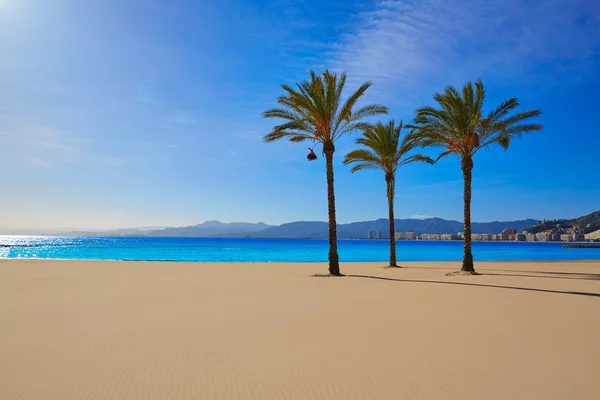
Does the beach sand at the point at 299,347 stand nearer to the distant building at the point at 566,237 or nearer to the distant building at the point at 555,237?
the distant building at the point at 566,237

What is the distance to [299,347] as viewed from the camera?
20.4ft

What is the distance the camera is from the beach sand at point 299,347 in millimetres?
4590

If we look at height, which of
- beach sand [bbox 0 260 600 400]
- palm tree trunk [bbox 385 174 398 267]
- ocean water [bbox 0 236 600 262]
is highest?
palm tree trunk [bbox 385 174 398 267]

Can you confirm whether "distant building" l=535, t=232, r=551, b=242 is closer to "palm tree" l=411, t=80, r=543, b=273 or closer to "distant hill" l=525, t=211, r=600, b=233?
"distant hill" l=525, t=211, r=600, b=233

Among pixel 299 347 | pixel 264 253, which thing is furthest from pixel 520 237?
pixel 299 347

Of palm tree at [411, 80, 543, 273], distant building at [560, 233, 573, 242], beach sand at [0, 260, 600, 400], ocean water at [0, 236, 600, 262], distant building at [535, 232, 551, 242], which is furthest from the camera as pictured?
distant building at [535, 232, 551, 242]

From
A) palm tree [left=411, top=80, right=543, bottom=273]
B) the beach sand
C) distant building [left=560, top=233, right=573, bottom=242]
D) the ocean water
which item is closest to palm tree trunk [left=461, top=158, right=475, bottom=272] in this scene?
palm tree [left=411, top=80, right=543, bottom=273]

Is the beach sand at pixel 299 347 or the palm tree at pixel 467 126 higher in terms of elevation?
the palm tree at pixel 467 126

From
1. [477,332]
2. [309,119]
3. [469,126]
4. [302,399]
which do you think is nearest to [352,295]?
[477,332]

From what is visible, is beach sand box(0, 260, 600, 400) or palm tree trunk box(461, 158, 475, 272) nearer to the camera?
beach sand box(0, 260, 600, 400)

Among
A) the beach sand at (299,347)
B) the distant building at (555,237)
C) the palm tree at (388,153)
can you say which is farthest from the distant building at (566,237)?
the beach sand at (299,347)

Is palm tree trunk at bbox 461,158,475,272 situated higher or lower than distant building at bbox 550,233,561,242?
higher

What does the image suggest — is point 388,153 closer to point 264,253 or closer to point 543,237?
point 264,253

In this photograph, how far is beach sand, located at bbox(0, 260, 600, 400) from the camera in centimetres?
459
